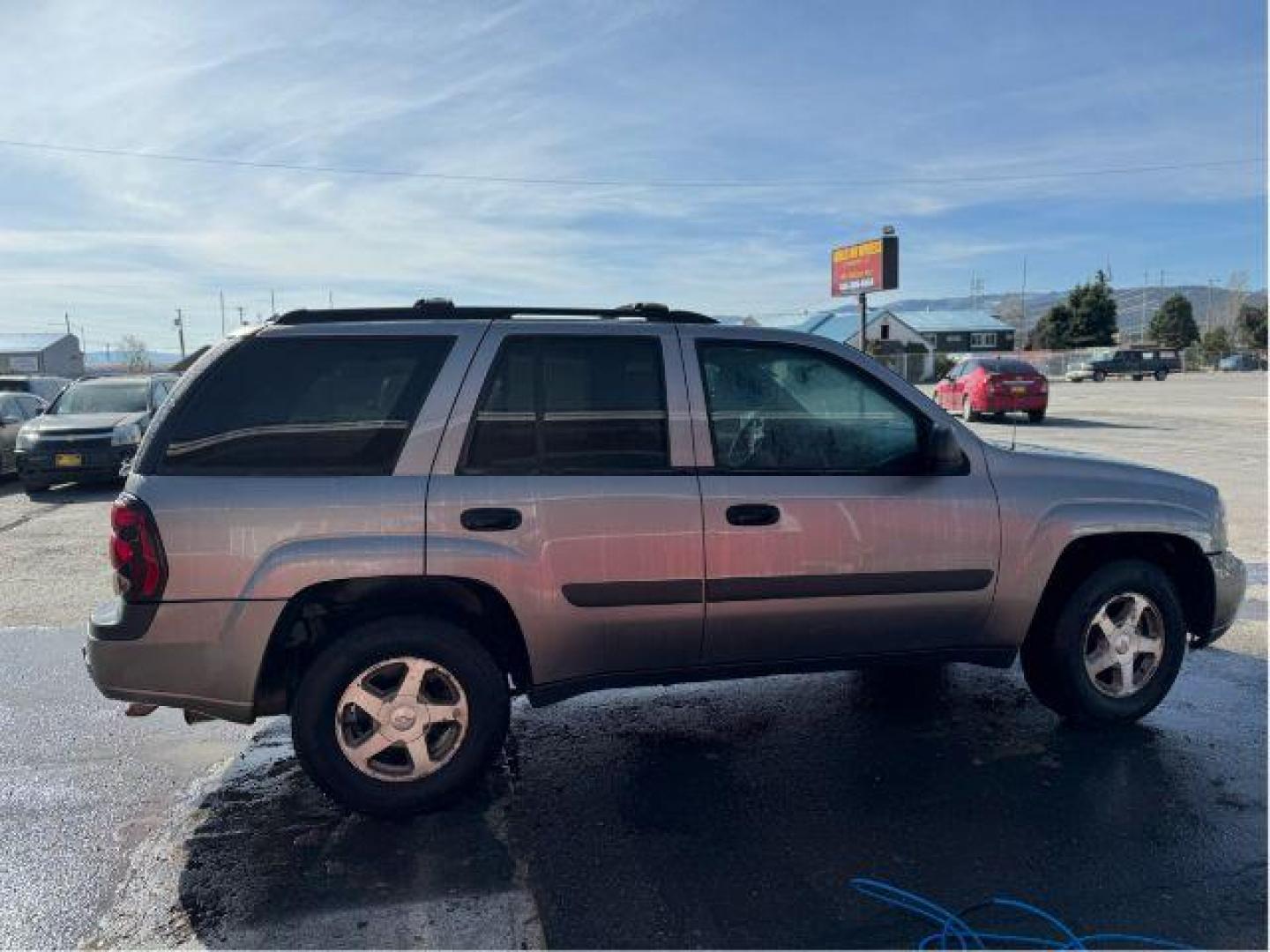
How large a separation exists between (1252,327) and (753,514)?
97.9 m

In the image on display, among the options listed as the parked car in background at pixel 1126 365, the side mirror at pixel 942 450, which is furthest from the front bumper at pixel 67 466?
the parked car in background at pixel 1126 365

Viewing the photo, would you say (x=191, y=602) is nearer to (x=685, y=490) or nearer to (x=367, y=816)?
(x=367, y=816)

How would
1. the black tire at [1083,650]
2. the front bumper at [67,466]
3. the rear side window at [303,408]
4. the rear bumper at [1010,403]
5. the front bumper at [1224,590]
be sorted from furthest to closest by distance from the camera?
the rear bumper at [1010,403] → the front bumper at [67,466] → the front bumper at [1224,590] → the black tire at [1083,650] → the rear side window at [303,408]

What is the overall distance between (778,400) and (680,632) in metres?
1.07

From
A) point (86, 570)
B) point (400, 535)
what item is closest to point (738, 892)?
point (400, 535)

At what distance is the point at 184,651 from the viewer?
3.23 m

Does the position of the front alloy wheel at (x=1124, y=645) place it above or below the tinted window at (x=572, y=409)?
below

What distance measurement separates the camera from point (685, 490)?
354 centimetres

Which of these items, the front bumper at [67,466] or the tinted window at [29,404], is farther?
the tinted window at [29,404]

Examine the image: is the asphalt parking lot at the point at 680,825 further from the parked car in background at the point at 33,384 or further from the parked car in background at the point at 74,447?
the parked car in background at the point at 33,384

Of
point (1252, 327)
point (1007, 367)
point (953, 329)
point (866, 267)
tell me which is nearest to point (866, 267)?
point (866, 267)

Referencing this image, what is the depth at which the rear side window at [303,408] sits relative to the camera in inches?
130

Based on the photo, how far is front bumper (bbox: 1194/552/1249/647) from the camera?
4230mm

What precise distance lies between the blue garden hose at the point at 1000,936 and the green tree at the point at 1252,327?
94.1 meters
